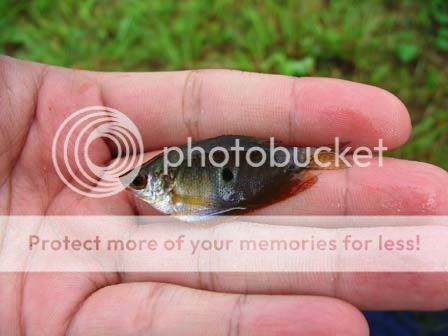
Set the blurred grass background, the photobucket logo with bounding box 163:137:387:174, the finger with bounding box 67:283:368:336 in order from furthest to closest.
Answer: the blurred grass background < the photobucket logo with bounding box 163:137:387:174 < the finger with bounding box 67:283:368:336

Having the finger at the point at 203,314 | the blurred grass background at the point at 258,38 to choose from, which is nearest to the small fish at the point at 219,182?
the finger at the point at 203,314

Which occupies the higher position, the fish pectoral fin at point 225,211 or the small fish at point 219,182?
the small fish at point 219,182

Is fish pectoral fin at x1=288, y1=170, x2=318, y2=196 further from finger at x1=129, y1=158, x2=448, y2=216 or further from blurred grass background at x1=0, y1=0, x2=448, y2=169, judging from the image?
blurred grass background at x1=0, y1=0, x2=448, y2=169

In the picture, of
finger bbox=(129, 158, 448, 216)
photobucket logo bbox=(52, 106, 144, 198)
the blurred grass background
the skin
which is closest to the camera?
the skin

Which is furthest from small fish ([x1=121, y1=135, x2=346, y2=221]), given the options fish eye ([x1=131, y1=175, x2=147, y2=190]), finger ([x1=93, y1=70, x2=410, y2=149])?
finger ([x1=93, y1=70, x2=410, y2=149])

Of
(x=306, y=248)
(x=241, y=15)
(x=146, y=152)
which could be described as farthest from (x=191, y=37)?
(x=306, y=248)

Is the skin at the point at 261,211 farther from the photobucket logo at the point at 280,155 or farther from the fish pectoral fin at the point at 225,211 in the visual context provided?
the fish pectoral fin at the point at 225,211

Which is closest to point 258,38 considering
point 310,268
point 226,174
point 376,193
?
point 226,174
